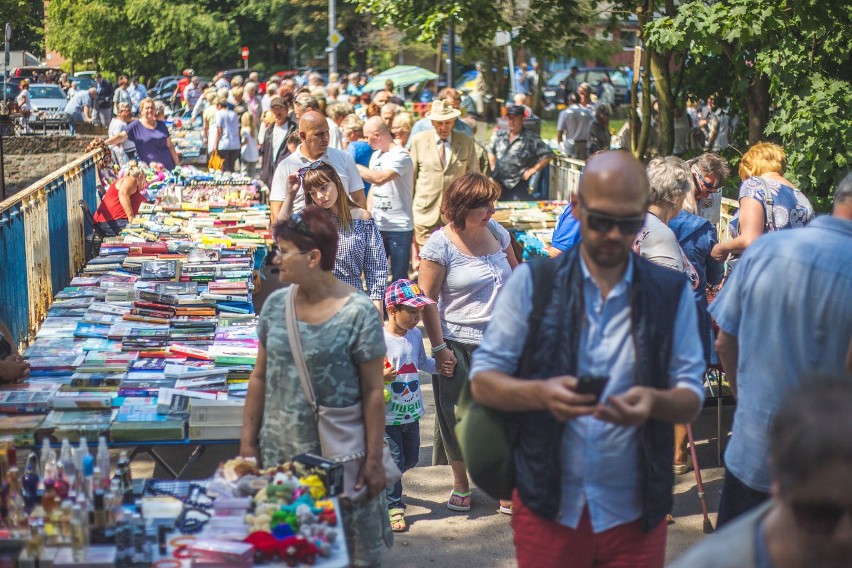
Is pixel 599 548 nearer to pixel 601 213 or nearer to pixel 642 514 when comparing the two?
pixel 642 514

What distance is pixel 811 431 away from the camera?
1934 millimetres

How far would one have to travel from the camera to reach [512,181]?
13.5 metres

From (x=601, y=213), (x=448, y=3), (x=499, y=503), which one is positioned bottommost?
(x=499, y=503)

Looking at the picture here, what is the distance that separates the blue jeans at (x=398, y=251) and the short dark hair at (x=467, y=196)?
344 cm

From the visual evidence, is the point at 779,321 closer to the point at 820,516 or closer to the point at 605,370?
the point at 605,370

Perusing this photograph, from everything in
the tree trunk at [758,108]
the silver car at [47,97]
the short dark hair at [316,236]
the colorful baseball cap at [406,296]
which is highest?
the silver car at [47,97]

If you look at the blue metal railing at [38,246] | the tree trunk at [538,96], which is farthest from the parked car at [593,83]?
the blue metal railing at [38,246]

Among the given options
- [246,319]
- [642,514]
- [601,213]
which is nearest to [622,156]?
[601,213]

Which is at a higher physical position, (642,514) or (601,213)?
(601,213)

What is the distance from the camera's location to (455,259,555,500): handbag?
10.2 ft

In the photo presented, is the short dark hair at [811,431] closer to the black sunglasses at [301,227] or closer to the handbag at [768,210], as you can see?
the black sunglasses at [301,227]

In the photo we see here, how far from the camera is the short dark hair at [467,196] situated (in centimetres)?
590

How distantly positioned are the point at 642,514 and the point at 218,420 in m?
2.82

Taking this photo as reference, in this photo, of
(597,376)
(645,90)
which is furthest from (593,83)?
(597,376)
